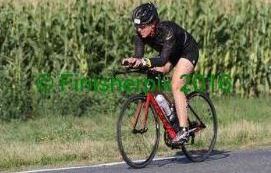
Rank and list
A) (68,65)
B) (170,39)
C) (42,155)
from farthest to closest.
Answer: (68,65) → (42,155) → (170,39)

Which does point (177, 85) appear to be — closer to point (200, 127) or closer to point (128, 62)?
point (128, 62)

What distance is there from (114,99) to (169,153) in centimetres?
404

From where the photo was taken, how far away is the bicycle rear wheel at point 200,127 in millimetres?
10633

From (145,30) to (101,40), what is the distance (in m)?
6.45

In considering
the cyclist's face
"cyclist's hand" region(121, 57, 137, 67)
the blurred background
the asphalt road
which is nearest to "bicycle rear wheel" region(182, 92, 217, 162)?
the asphalt road

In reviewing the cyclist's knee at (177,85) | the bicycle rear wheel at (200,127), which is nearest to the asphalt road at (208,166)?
the bicycle rear wheel at (200,127)

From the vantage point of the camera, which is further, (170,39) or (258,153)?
(258,153)

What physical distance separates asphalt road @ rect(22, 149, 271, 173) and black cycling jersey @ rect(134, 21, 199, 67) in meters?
1.22

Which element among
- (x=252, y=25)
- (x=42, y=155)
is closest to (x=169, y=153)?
(x=42, y=155)

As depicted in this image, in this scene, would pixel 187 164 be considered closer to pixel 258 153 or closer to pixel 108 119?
pixel 258 153

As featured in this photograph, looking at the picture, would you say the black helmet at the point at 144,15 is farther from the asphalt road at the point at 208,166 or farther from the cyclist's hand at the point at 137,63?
the asphalt road at the point at 208,166

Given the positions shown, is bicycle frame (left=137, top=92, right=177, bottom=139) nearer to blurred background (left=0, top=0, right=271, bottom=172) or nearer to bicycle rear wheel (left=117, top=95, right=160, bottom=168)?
bicycle rear wheel (left=117, top=95, right=160, bottom=168)

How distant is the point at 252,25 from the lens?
1708 centimetres

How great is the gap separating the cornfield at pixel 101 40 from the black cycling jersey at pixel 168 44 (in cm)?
512
